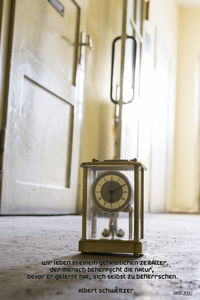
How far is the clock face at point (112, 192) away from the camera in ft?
3.54

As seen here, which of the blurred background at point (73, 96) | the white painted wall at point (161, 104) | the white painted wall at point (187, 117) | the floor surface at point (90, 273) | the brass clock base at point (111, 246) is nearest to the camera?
the floor surface at point (90, 273)

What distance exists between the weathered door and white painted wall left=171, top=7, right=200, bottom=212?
3.77 m

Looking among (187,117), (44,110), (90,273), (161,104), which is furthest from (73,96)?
(187,117)

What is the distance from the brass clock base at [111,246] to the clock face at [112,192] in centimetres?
8

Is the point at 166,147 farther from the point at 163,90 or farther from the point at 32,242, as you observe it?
the point at 32,242

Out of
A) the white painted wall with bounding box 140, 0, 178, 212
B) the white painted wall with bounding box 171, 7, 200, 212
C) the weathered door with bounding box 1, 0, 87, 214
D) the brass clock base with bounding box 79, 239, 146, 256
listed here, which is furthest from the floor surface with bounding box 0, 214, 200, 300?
the white painted wall with bounding box 171, 7, 200, 212

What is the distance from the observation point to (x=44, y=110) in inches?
116

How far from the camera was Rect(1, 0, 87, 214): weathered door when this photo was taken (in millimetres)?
2541

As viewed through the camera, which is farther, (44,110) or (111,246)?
(44,110)

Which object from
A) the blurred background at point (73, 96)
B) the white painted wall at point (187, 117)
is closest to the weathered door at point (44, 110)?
the blurred background at point (73, 96)

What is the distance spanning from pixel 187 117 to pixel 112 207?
620cm

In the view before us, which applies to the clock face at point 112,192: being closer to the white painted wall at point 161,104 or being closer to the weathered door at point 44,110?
the weathered door at point 44,110

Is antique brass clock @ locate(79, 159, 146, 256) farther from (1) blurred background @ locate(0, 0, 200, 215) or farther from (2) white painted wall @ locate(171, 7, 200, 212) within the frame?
(2) white painted wall @ locate(171, 7, 200, 212)

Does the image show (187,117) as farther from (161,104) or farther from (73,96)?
(73,96)
